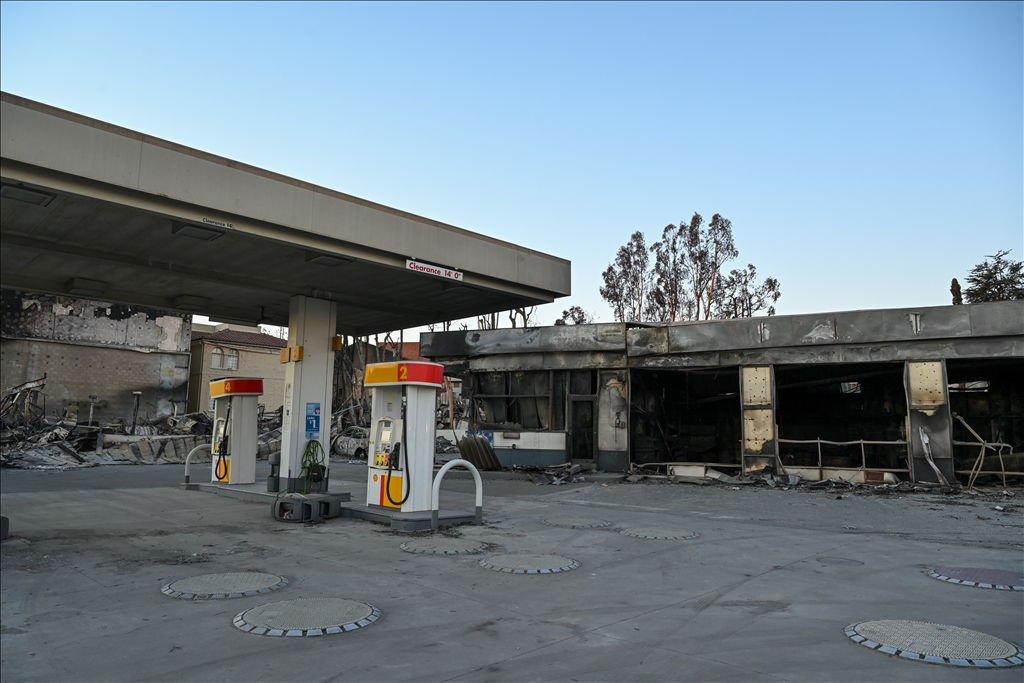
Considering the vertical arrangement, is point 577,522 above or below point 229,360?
below

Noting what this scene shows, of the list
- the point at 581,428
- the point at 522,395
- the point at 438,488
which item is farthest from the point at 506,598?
the point at 522,395

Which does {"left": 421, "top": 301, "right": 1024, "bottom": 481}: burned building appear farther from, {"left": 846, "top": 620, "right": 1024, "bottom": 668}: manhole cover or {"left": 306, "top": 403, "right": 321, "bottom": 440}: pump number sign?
{"left": 846, "top": 620, "right": 1024, "bottom": 668}: manhole cover

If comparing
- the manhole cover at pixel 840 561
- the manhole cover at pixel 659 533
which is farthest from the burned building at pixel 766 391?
the manhole cover at pixel 840 561

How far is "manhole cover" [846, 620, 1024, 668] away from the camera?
4590 millimetres

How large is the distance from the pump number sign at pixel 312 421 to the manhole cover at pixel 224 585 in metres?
7.05

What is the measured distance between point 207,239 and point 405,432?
4.27 metres

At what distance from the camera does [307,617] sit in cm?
537

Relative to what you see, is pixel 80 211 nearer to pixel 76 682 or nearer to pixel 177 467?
pixel 76 682

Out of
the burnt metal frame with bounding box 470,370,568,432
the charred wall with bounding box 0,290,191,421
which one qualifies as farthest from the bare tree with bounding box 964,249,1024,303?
the charred wall with bounding box 0,290,191,421

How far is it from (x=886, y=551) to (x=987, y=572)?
4.83ft

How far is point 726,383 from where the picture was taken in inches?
985

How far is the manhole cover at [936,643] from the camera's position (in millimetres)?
4590

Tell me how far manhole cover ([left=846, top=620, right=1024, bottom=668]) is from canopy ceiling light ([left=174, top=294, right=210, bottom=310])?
14.3 meters

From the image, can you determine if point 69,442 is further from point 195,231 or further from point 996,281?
point 996,281
